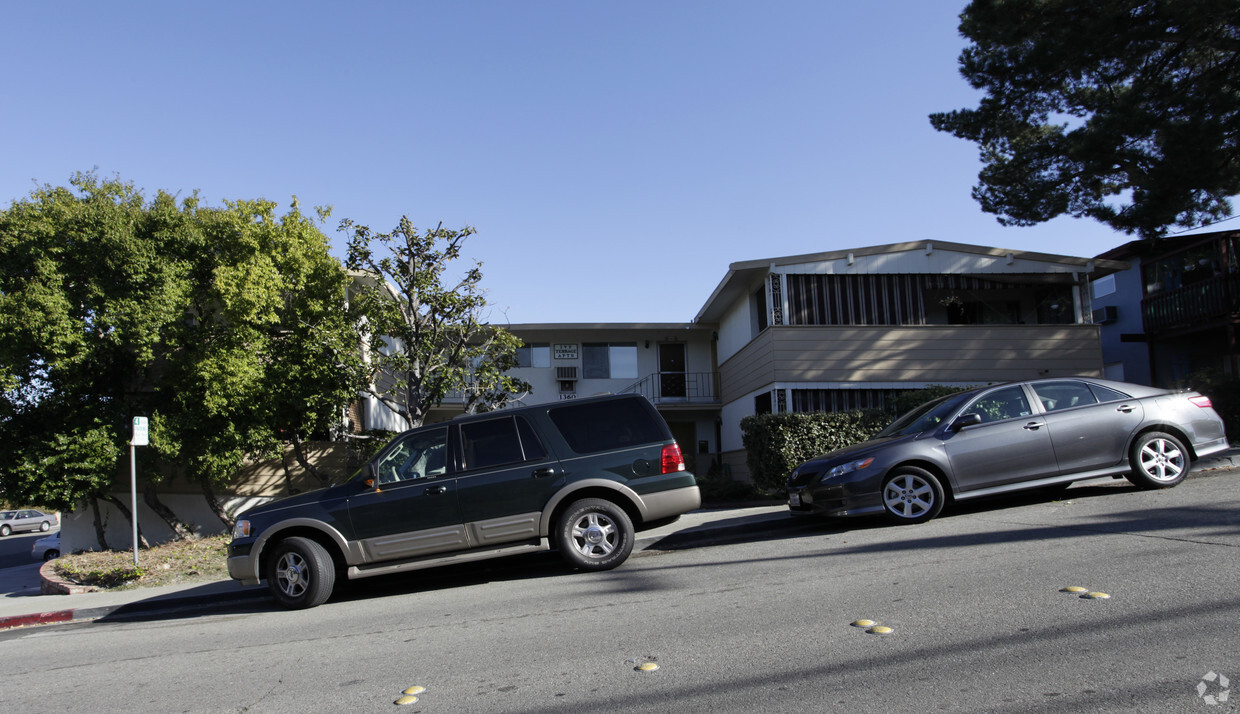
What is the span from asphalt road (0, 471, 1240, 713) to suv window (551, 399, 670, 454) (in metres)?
1.28

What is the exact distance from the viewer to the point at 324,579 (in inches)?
311

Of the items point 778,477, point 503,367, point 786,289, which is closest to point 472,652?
point 778,477

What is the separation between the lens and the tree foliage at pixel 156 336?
13.0 metres

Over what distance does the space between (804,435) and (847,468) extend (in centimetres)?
422

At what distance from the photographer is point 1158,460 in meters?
8.99

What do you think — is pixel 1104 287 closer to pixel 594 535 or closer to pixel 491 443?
pixel 594 535

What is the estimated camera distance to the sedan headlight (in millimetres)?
8766

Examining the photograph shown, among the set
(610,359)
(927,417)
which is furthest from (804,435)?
(610,359)

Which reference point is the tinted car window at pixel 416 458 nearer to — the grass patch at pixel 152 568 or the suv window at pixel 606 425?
the suv window at pixel 606 425

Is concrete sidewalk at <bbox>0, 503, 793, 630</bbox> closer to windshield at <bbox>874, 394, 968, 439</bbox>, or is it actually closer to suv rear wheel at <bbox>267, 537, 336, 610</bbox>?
suv rear wheel at <bbox>267, 537, 336, 610</bbox>

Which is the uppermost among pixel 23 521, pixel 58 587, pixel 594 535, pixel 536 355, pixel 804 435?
pixel 536 355

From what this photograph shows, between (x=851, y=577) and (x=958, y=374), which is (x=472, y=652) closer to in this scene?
(x=851, y=577)

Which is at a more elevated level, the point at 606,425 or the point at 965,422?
the point at 606,425

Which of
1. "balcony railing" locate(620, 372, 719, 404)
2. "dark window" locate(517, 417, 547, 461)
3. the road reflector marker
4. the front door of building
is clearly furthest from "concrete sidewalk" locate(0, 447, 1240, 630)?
the front door of building
